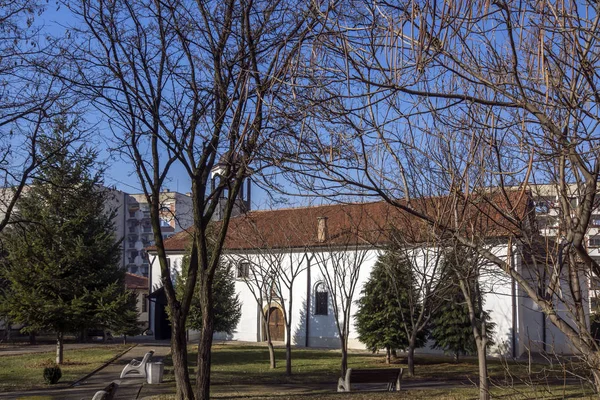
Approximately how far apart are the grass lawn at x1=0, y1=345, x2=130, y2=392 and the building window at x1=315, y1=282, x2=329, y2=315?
35.8 feet

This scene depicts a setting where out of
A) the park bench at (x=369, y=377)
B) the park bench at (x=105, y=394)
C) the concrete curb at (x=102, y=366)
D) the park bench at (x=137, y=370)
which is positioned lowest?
the concrete curb at (x=102, y=366)

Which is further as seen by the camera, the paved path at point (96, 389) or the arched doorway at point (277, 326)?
the arched doorway at point (277, 326)

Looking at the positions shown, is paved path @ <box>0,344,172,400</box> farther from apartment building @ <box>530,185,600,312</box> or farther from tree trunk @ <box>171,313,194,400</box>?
apartment building @ <box>530,185,600,312</box>

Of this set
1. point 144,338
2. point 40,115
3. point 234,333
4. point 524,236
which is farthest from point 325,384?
point 144,338

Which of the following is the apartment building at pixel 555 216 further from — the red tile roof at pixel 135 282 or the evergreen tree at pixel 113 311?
the red tile roof at pixel 135 282

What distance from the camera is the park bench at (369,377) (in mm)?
15820

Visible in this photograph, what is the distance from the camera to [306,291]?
125ft

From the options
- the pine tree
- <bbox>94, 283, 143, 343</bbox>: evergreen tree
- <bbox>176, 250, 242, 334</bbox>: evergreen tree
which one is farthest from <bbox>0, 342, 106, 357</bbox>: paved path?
the pine tree

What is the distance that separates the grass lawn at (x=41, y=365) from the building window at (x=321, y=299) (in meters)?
10.9

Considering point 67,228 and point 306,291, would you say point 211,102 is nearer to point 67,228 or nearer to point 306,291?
point 67,228

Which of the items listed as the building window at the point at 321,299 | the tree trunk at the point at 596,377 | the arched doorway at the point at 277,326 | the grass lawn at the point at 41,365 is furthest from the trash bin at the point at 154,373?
the arched doorway at the point at 277,326

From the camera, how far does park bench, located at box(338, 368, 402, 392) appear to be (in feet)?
51.9

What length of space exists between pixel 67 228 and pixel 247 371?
1006 centimetres

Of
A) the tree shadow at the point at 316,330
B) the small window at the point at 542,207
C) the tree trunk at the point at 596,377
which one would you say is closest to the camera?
the tree trunk at the point at 596,377
